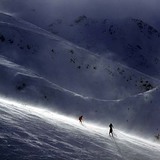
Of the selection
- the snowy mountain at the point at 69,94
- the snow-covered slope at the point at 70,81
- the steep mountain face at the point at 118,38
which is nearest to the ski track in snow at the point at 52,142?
the snowy mountain at the point at 69,94

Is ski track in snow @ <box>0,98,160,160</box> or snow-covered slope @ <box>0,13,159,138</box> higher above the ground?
snow-covered slope @ <box>0,13,159,138</box>

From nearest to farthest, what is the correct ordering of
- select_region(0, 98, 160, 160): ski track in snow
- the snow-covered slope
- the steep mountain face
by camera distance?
select_region(0, 98, 160, 160): ski track in snow, the snow-covered slope, the steep mountain face

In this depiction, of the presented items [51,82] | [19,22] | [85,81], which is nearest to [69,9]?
[19,22]

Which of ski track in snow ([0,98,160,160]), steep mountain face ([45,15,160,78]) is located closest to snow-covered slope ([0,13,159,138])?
ski track in snow ([0,98,160,160])

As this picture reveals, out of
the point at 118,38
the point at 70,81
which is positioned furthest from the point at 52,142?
the point at 118,38

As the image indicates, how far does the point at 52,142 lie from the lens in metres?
28.8

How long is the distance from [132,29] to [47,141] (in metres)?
79.6

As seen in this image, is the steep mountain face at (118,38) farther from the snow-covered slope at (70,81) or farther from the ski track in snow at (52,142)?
the ski track in snow at (52,142)

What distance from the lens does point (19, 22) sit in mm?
70688

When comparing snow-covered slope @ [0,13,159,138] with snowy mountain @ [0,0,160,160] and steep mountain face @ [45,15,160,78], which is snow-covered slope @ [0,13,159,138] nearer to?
snowy mountain @ [0,0,160,160]

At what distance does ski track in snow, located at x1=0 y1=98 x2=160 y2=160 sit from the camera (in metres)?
24.8

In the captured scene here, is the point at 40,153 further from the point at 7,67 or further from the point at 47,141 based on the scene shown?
the point at 7,67

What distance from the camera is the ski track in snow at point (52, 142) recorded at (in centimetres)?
2475

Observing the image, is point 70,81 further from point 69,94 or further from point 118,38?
point 118,38
